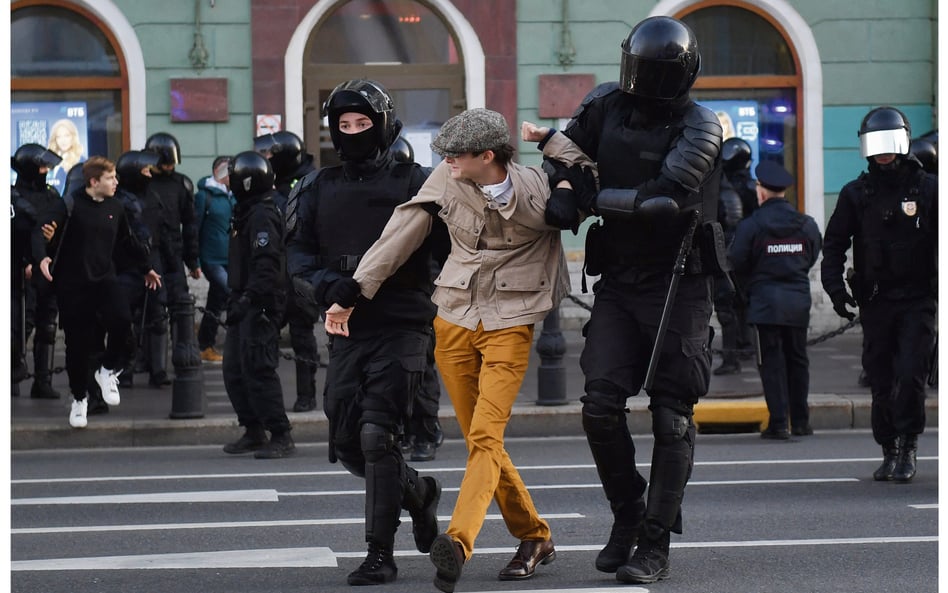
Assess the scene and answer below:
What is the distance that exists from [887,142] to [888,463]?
1547mm

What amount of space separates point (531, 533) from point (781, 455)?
4.13 metres

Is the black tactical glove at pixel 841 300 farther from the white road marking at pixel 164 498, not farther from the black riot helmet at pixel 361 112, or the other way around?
the black riot helmet at pixel 361 112

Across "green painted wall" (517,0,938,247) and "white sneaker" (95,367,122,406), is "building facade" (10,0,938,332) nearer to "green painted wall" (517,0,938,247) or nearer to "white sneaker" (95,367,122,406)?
"green painted wall" (517,0,938,247)

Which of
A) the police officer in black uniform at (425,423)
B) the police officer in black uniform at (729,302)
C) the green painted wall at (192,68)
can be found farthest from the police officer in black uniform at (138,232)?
the police officer in black uniform at (729,302)

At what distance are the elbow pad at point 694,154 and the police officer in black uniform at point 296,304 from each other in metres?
4.42

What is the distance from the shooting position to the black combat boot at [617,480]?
5820 millimetres

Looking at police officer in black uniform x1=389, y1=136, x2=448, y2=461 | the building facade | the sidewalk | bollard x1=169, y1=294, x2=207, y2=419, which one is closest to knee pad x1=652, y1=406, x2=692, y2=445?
police officer in black uniform x1=389, y1=136, x2=448, y2=461

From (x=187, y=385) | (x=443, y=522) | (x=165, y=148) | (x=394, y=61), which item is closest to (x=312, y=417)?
A: (x=187, y=385)

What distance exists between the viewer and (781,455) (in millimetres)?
9836

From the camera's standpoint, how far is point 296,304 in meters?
9.88

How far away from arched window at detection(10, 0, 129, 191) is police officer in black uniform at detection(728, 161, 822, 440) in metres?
7.84

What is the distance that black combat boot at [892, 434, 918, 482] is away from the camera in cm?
848

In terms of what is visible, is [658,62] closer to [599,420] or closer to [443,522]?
[599,420]

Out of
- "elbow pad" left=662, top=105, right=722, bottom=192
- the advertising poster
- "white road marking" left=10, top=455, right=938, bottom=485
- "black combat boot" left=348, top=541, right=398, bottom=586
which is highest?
the advertising poster
